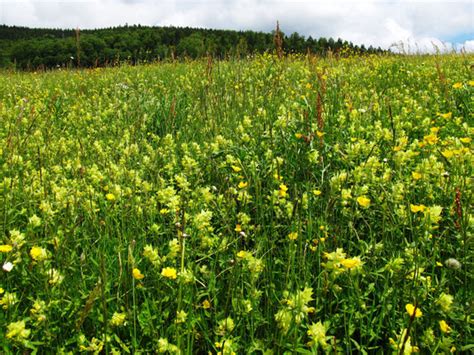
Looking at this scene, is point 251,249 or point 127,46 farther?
point 127,46

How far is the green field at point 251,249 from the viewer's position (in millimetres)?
1583

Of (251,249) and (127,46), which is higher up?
(127,46)

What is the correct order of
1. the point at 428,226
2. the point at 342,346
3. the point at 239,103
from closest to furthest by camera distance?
the point at 342,346 < the point at 428,226 < the point at 239,103

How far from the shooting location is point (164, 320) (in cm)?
166

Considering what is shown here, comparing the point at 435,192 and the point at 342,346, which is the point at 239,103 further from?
the point at 342,346

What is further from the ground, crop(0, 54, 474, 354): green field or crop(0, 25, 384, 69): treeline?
crop(0, 25, 384, 69): treeline

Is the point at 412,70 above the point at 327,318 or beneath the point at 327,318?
above

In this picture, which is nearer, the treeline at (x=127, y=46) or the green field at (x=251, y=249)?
the green field at (x=251, y=249)

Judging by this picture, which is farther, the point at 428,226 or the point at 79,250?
the point at 79,250

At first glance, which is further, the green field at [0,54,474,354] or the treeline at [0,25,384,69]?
the treeline at [0,25,384,69]

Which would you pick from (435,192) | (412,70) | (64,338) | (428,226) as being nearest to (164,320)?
(64,338)

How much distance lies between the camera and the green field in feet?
5.19

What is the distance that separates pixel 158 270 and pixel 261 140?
159 centimetres

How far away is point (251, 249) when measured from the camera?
7.02ft
